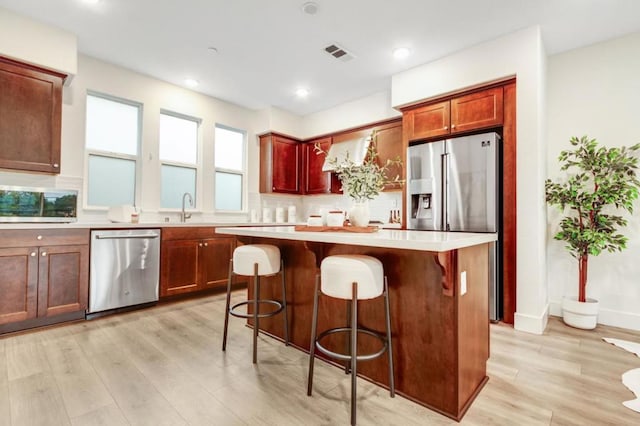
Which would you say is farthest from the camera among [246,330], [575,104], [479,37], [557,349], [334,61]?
[334,61]

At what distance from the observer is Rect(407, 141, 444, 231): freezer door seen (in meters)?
3.31

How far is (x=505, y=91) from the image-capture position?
3.03 m

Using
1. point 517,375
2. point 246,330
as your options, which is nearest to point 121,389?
point 246,330

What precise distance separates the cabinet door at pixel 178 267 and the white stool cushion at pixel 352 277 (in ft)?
8.48

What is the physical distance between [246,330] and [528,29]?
384cm

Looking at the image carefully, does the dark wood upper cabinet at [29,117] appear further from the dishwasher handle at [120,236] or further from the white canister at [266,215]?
the white canister at [266,215]

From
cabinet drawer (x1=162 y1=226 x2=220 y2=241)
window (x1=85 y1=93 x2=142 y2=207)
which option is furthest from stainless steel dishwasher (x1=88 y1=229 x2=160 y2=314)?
window (x1=85 y1=93 x2=142 y2=207)

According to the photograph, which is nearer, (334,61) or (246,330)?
(246,330)

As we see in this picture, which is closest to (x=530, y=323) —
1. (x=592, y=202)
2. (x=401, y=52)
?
(x=592, y=202)

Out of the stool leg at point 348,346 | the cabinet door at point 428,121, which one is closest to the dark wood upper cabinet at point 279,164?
the cabinet door at point 428,121

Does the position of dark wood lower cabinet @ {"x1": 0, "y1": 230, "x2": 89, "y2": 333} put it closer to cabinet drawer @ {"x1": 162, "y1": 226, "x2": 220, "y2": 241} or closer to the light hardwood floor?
the light hardwood floor

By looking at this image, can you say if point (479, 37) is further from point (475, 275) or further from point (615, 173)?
point (475, 275)

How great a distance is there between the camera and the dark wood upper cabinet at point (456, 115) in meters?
3.10

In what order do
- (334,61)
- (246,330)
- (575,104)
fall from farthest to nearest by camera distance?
1. (334,61)
2. (575,104)
3. (246,330)
